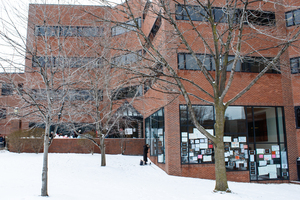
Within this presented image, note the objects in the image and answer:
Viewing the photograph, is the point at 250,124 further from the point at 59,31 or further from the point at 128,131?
the point at 128,131

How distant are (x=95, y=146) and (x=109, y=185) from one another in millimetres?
11835

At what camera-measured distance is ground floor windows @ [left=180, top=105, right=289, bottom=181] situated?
13.9m

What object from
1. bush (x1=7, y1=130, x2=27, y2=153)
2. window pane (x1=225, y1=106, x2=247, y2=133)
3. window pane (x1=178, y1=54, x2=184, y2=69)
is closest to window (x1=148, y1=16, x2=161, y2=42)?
window pane (x1=178, y1=54, x2=184, y2=69)

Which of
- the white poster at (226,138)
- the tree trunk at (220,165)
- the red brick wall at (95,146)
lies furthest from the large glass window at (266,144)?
the red brick wall at (95,146)

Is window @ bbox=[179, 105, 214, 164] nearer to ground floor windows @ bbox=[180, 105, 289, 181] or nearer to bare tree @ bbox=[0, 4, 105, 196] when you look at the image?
ground floor windows @ bbox=[180, 105, 289, 181]

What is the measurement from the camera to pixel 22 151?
21.0 metres

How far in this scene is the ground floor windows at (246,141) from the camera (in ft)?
45.6

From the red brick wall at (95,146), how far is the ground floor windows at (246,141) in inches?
371

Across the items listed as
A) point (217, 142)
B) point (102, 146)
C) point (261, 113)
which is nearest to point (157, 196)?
point (217, 142)

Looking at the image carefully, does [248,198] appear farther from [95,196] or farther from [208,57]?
[208,57]

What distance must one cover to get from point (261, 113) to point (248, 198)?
26.2ft

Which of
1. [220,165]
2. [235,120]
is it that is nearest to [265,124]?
[235,120]

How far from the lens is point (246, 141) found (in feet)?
47.7

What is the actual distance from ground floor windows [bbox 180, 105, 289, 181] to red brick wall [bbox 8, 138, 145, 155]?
371 inches
